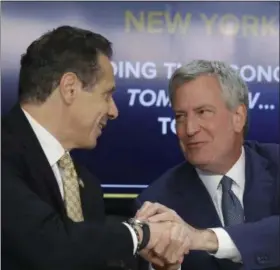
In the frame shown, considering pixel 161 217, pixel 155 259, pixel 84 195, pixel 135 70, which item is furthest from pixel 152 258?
pixel 135 70

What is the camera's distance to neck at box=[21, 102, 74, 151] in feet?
5.42

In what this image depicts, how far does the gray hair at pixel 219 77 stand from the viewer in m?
1.87

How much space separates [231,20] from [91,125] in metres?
0.59

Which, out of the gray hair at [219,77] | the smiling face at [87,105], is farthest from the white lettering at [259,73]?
the smiling face at [87,105]

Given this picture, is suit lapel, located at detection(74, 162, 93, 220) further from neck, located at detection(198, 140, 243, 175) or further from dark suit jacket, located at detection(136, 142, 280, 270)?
neck, located at detection(198, 140, 243, 175)

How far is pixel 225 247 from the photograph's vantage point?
1816mm

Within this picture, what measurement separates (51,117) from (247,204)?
61cm

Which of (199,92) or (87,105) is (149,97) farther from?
(87,105)

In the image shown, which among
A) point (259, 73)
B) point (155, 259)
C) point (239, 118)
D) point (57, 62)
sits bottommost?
point (155, 259)

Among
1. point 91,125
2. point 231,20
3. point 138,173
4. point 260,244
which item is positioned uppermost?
point 231,20

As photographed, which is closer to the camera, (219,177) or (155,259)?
(155,259)

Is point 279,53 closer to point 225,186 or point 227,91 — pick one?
point 227,91

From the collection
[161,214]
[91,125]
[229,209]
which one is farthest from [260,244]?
[91,125]

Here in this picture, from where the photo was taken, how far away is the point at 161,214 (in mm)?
1783
